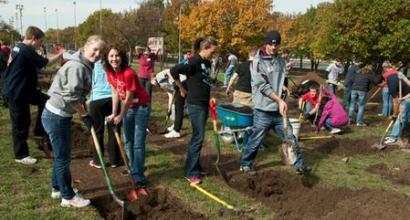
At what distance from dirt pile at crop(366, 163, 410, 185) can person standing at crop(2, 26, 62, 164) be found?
5326 mm

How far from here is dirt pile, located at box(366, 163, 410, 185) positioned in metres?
6.65

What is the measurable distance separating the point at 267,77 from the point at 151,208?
2.40 m

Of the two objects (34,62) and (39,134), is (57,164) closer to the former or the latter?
(34,62)

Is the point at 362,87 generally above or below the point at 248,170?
above

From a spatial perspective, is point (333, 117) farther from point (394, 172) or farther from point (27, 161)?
point (27, 161)

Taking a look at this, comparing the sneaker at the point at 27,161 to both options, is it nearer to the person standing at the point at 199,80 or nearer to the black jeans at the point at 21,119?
the black jeans at the point at 21,119

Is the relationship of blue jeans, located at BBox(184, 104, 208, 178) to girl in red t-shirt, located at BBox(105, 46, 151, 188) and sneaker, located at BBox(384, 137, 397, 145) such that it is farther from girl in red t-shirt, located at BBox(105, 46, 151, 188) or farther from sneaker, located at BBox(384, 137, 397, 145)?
sneaker, located at BBox(384, 137, 397, 145)

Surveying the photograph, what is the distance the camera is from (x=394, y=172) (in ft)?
23.5

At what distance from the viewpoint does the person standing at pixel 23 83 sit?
6.32 m

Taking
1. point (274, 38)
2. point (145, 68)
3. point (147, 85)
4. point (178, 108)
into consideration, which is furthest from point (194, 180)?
point (145, 68)

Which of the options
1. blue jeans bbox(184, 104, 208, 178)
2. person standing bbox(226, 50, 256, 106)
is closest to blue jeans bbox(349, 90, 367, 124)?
person standing bbox(226, 50, 256, 106)

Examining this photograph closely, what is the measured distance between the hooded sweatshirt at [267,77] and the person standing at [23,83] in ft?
9.68

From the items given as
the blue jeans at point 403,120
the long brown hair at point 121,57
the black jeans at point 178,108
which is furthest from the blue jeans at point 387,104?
the long brown hair at point 121,57

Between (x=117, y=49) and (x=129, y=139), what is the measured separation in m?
1.18
